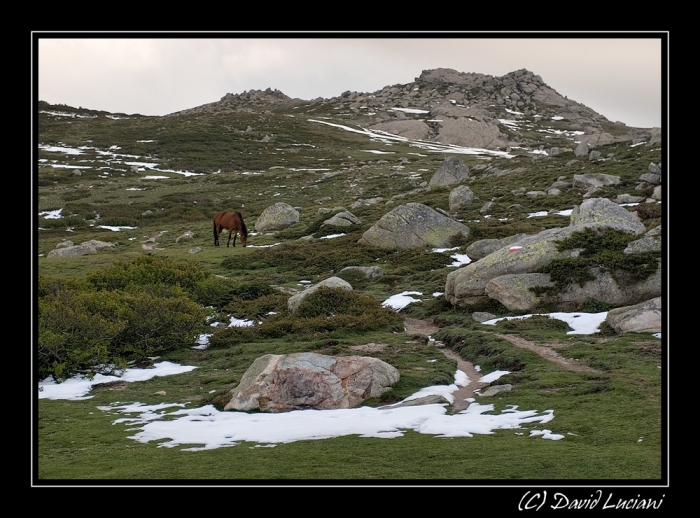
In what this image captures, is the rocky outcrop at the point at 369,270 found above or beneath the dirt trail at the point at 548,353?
above

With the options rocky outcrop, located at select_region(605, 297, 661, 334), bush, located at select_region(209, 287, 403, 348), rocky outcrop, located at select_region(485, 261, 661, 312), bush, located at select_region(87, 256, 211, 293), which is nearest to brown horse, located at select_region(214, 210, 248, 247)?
bush, located at select_region(87, 256, 211, 293)

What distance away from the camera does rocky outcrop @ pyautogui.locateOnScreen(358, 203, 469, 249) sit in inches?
1432

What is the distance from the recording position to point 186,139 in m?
138

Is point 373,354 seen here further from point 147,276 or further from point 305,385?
point 147,276

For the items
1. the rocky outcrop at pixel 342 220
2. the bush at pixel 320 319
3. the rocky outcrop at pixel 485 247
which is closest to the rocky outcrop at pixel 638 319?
the bush at pixel 320 319

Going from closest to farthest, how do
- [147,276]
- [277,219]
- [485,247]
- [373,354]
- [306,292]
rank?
[373,354]
[306,292]
[147,276]
[485,247]
[277,219]

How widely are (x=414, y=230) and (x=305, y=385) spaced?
23.4 m

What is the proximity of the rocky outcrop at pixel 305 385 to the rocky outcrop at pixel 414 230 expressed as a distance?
855 inches

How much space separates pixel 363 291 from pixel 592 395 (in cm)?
1549

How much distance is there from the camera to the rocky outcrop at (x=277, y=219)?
5025 centimetres

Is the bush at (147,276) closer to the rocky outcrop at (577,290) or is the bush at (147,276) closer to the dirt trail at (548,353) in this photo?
the rocky outcrop at (577,290)

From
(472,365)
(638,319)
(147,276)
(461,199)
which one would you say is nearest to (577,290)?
(638,319)

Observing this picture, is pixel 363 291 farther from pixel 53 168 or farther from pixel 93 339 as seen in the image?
pixel 53 168

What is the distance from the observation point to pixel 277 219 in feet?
166
